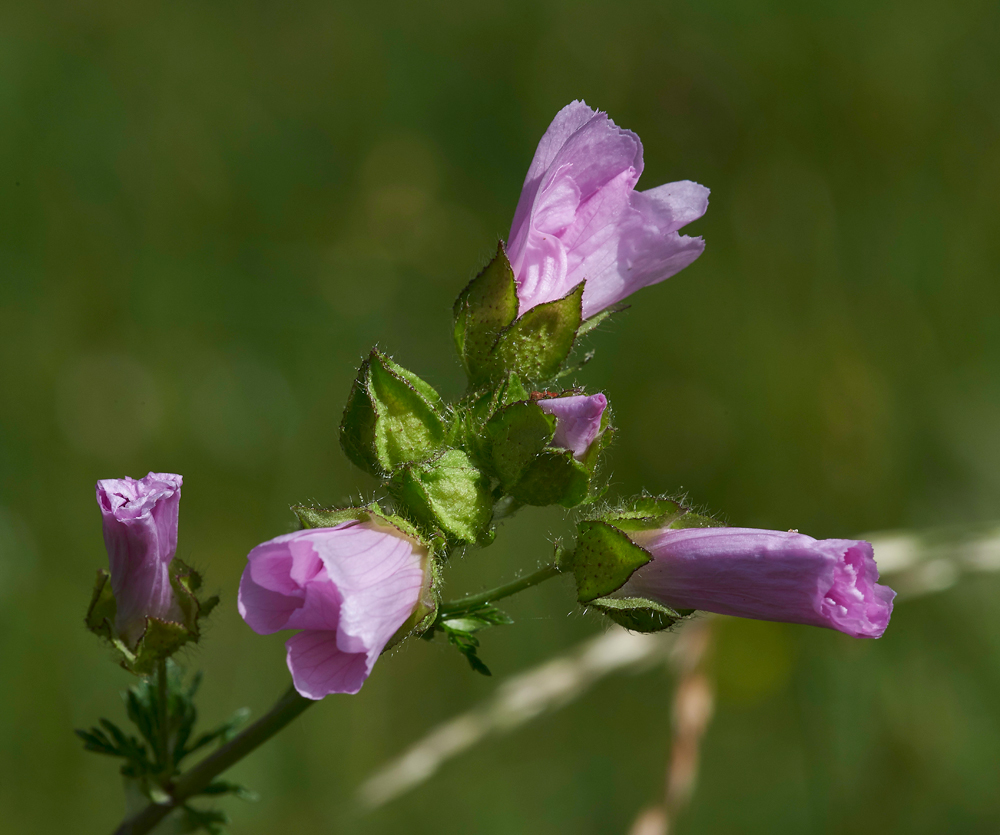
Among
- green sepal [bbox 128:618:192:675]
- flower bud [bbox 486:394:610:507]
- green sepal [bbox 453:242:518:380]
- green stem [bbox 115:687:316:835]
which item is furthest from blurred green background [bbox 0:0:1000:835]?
flower bud [bbox 486:394:610:507]

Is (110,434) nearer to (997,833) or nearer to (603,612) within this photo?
(603,612)

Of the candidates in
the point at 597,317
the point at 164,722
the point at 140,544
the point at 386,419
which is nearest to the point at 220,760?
the point at 164,722

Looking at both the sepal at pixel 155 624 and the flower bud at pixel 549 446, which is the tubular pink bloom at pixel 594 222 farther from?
the sepal at pixel 155 624

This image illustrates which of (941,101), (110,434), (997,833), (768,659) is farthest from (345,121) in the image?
(997,833)

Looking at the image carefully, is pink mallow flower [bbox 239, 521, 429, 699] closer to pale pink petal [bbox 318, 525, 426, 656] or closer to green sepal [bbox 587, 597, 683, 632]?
pale pink petal [bbox 318, 525, 426, 656]

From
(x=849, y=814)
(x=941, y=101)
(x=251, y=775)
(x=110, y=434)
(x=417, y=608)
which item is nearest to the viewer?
(x=417, y=608)

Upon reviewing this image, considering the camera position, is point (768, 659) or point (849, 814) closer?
point (849, 814)

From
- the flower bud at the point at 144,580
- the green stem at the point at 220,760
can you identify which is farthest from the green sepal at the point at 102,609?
the green stem at the point at 220,760

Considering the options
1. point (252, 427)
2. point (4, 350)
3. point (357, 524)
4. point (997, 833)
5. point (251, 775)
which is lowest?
point (997, 833)
